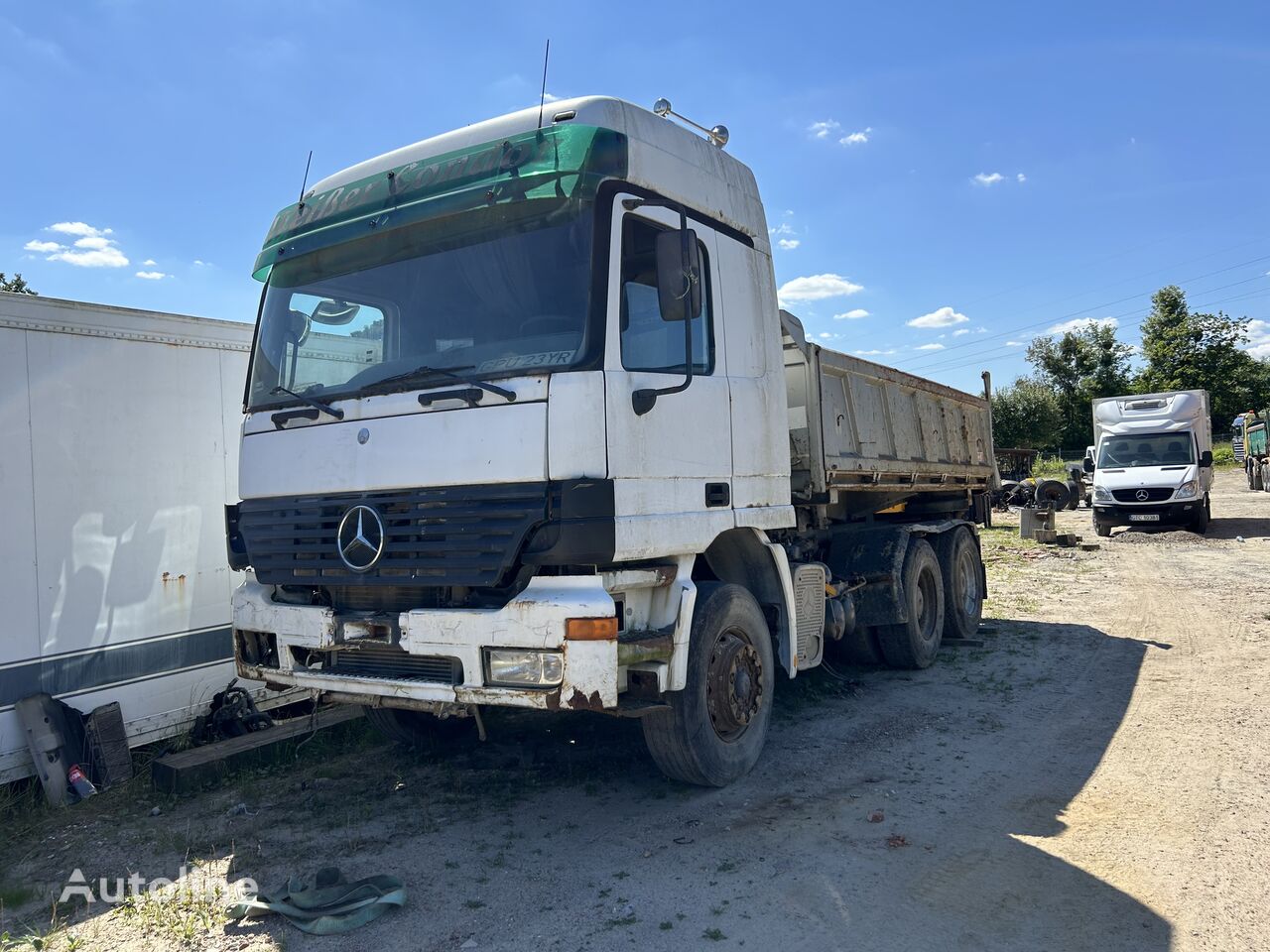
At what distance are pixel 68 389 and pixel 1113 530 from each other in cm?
2076

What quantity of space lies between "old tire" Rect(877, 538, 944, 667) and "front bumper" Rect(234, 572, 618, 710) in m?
4.48

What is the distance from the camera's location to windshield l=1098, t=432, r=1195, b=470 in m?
19.7

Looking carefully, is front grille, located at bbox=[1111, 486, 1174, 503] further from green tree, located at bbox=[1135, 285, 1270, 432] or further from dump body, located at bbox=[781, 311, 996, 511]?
green tree, located at bbox=[1135, 285, 1270, 432]

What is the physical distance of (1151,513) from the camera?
64.2 ft

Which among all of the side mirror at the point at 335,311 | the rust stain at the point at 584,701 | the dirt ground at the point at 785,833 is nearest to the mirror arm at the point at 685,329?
the rust stain at the point at 584,701

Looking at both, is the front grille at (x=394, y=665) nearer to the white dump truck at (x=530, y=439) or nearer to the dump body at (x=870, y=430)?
the white dump truck at (x=530, y=439)

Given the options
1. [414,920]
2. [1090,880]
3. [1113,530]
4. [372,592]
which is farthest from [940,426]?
[1113,530]

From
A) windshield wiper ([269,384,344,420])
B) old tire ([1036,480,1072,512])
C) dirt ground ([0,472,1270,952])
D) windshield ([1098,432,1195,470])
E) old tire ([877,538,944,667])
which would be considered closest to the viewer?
dirt ground ([0,472,1270,952])

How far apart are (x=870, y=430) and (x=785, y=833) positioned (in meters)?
3.94

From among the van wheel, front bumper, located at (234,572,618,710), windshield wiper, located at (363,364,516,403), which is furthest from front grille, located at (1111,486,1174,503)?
windshield wiper, located at (363,364,516,403)

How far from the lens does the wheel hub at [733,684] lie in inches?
185

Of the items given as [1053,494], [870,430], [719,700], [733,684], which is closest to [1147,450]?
[1053,494]

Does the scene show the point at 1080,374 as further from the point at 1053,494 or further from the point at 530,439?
the point at 530,439

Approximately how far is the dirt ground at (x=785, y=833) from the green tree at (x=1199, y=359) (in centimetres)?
4928
